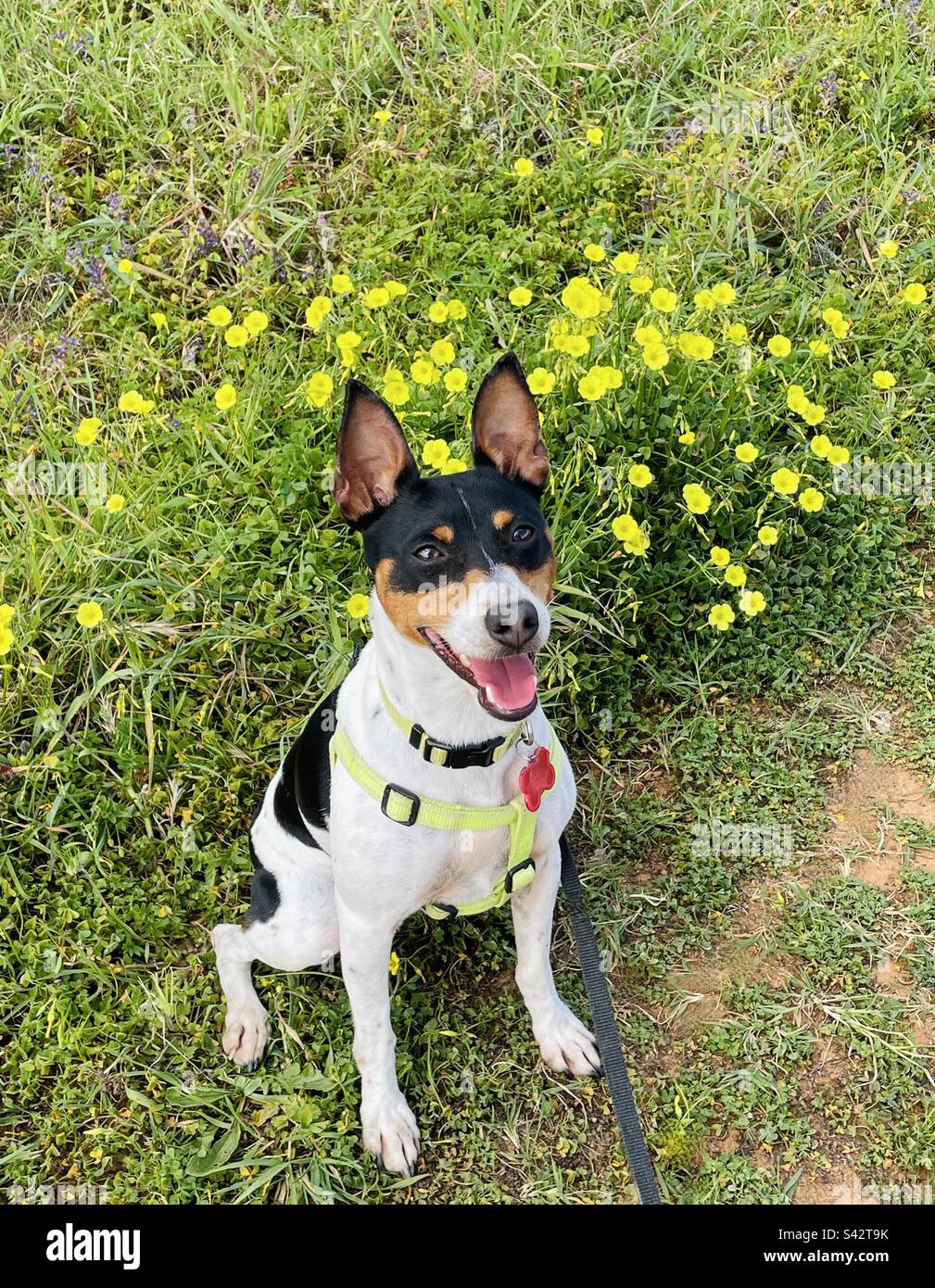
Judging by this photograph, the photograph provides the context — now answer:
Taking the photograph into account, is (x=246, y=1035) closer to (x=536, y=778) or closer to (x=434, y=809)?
(x=434, y=809)

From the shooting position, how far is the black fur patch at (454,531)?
8.15 feet

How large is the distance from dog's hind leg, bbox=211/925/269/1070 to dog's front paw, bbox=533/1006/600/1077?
0.79 meters

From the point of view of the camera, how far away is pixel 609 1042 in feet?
9.45

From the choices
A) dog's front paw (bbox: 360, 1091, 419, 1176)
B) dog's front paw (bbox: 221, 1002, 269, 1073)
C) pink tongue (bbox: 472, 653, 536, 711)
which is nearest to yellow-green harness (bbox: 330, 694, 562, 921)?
pink tongue (bbox: 472, 653, 536, 711)

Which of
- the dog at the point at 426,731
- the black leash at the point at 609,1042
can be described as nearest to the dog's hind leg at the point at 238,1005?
the dog at the point at 426,731

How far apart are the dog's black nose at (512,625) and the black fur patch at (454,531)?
16cm

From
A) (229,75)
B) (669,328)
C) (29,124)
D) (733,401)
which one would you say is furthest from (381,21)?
(733,401)

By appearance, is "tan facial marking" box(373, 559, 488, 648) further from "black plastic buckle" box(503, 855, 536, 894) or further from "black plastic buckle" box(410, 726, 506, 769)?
"black plastic buckle" box(503, 855, 536, 894)

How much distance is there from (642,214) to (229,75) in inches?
75.8

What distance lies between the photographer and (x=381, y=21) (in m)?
5.07

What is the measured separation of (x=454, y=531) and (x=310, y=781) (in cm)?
80

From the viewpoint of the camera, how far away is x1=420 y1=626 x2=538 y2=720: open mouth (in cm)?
238

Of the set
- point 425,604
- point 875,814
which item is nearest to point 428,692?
point 425,604

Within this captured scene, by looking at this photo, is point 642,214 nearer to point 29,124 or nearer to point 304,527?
point 304,527
